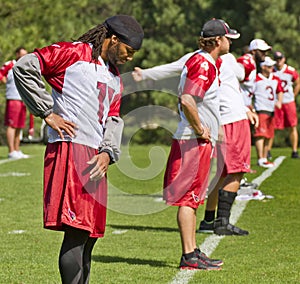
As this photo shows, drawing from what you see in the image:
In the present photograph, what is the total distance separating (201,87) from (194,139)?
0.46m

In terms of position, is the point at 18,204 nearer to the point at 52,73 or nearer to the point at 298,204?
the point at 298,204

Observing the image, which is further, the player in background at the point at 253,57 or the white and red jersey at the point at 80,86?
the player in background at the point at 253,57

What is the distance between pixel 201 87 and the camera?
7.41 meters

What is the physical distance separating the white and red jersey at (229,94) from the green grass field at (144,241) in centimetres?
117

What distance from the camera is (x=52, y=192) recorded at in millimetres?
5332

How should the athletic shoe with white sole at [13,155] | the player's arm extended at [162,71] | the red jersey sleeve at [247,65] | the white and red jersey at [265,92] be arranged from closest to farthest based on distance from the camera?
the player's arm extended at [162,71]
the red jersey sleeve at [247,65]
the athletic shoe with white sole at [13,155]
the white and red jersey at [265,92]

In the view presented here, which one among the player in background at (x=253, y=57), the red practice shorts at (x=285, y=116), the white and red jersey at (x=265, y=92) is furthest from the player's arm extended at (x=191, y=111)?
the red practice shorts at (x=285, y=116)

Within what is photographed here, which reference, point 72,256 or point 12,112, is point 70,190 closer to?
point 72,256

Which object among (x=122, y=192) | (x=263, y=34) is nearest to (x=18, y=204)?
(x=122, y=192)

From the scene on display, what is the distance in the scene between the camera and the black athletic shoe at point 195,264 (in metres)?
7.34

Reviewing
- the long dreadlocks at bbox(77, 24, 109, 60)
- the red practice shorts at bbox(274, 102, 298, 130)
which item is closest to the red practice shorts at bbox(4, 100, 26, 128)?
the red practice shorts at bbox(274, 102, 298, 130)

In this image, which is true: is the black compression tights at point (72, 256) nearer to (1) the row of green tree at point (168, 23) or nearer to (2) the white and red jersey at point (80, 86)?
(2) the white and red jersey at point (80, 86)

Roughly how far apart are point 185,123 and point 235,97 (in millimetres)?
2081

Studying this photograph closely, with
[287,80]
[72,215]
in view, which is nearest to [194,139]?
[72,215]
